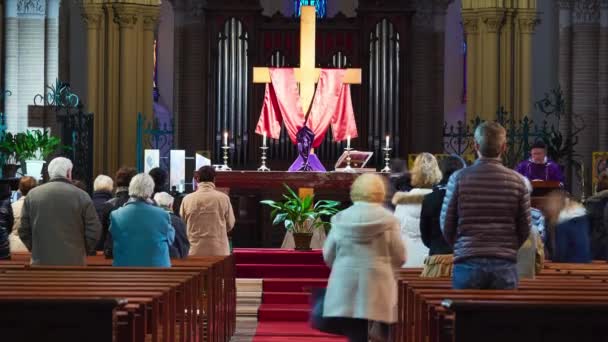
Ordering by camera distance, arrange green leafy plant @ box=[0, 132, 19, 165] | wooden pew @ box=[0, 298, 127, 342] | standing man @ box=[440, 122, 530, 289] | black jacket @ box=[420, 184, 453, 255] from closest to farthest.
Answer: wooden pew @ box=[0, 298, 127, 342], standing man @ box=[440, 122, 530, 289], black jacket @ box=[420, 184, 453, 255], green leafy plant @ box=[0, 132, 19, 165]

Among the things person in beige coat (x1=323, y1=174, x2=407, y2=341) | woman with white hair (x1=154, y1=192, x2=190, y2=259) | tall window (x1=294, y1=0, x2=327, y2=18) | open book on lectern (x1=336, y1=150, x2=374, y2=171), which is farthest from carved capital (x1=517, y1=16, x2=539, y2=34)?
person in beige coat (x1=323, y1=174, x2=407, y2=341)

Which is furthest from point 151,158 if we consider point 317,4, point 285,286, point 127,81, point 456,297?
point 317,4

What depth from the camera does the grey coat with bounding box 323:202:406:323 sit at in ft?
24.8

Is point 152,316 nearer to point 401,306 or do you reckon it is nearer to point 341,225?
point 341,225

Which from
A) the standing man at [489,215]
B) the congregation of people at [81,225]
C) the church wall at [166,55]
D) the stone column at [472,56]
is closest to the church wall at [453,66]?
the church wall at [166,55]

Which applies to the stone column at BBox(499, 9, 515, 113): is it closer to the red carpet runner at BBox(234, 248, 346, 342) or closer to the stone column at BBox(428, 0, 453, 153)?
the red carpet runner at BBox(234, 248, 346, 342)

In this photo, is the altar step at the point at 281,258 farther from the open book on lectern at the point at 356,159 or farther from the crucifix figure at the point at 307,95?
the crucifix figure at the point at 307,95

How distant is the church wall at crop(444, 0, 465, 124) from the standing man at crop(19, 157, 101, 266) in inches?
744

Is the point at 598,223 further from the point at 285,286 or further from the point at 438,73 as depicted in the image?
the point at 438,73

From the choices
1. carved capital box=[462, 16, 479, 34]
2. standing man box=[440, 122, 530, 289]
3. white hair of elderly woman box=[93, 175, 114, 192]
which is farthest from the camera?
carved capital box=[462, 16, 479, 34]

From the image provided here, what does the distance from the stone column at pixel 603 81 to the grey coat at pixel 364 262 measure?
17.0 m

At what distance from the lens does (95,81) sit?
19.3m

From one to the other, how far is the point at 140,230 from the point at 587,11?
17.1m

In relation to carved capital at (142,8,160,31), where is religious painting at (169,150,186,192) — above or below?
below
